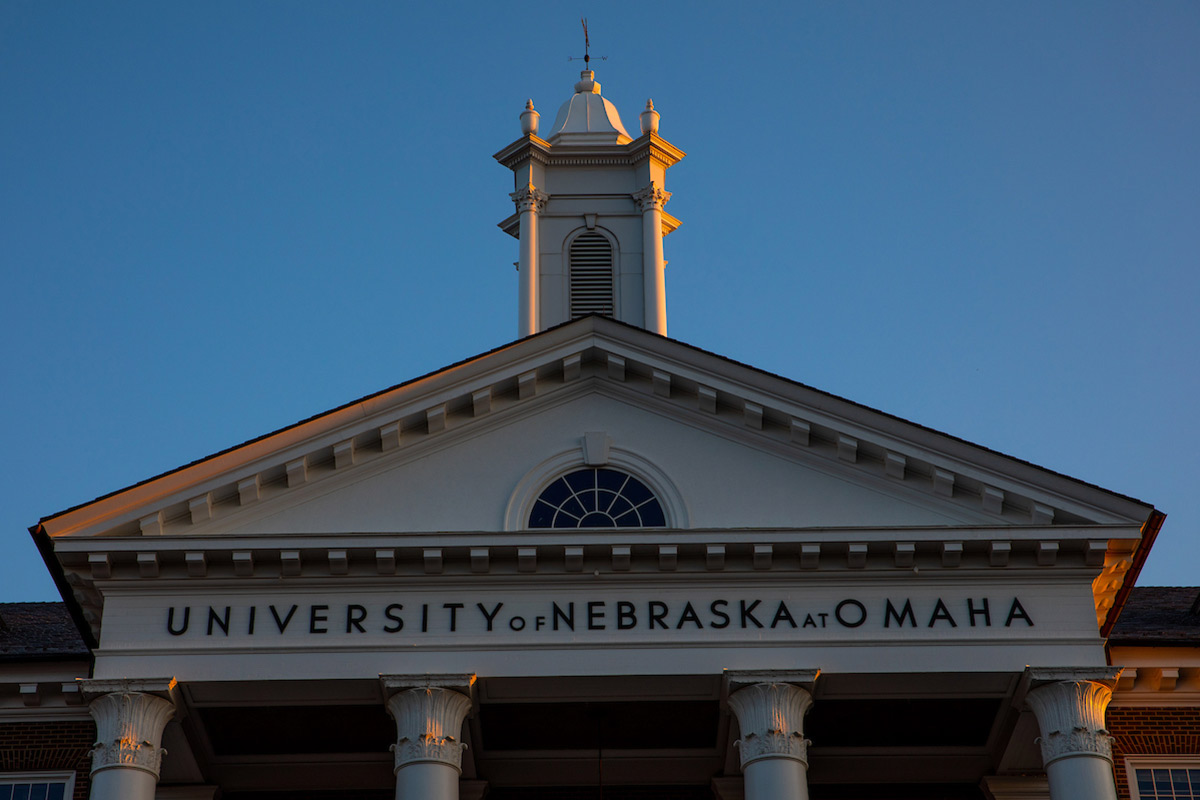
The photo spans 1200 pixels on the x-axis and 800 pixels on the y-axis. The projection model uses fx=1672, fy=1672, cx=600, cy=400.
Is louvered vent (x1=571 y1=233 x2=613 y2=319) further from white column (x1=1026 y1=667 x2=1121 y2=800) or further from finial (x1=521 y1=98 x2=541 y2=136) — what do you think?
white column (x1=1026 y1=667 x2=1121 y2=800)

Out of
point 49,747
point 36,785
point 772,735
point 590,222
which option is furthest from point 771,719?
point 590,222

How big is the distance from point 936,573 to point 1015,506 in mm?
1420

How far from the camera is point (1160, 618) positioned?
25812 millimetres

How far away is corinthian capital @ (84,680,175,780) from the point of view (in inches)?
811

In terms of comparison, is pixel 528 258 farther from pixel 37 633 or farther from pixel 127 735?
pixel 127 735

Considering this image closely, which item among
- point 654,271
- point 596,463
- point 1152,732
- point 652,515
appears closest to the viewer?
point 652,515

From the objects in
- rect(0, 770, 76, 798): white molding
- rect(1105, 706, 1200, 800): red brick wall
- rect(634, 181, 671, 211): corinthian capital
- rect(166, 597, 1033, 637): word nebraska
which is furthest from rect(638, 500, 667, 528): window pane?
rect(634, 181, 671, 211): corinthian capital

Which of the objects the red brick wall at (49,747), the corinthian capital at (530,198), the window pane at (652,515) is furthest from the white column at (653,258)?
the red brick wall at (49,747)

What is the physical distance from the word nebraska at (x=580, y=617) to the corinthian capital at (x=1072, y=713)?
914 millimetres

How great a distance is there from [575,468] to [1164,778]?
9.23m

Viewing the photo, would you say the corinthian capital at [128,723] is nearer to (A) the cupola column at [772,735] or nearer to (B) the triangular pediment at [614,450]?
(B) the triangular pediment at [614,450]

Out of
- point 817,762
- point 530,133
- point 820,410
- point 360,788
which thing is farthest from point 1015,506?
point 530,133

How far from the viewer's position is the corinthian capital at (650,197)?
32.0m

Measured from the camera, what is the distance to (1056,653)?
2148 centimetres
